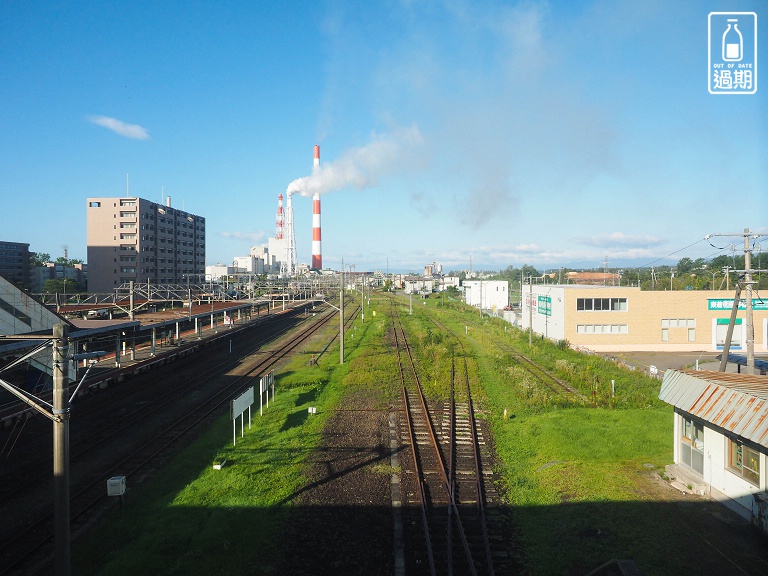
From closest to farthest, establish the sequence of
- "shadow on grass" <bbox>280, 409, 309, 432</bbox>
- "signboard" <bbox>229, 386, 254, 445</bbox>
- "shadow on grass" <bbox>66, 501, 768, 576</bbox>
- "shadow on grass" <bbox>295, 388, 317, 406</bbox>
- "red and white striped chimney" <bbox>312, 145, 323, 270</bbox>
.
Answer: "shadow on grass" <bbox>66, 501, 768, 576</bbox> < "signboard" <bbox>229, 386, 254, 445</bbox> < "shadow on grass" <bbox>280, 409, 309, 432</bbox> < "shadow on grass" <bbox>295, 388, 317, 406</bbox> < "red and white striped chimney" <bbox>312, 145, 323, 270</bbox>

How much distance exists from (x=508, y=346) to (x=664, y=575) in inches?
1001

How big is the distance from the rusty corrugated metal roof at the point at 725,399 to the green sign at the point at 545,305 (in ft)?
74.4

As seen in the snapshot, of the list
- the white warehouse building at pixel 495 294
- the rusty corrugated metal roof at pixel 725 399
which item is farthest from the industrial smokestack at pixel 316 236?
the rusty corrugated metal roof at pixel 725 399

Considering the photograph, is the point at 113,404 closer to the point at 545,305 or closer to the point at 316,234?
the point at 545,305

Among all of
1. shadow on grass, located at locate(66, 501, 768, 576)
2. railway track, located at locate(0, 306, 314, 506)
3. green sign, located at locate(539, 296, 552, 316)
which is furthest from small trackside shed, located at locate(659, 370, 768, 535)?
green sign, located at locate(539, 296, 552, 316)

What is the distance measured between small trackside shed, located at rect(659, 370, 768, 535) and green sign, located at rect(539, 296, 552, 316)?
75.7ft

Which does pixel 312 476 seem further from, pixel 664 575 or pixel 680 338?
pixel 680 338

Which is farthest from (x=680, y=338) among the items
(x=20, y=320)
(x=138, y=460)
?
(x=20, y=320)

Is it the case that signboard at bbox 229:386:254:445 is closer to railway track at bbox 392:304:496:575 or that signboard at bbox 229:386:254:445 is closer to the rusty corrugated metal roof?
railway track at bbox 392:304:496:575

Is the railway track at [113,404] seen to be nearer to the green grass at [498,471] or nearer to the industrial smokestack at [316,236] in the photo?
the green grass at [498,471]

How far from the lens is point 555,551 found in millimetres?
7613

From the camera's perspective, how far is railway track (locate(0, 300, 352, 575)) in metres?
7.80

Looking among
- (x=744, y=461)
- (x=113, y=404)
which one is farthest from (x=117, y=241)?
(x=744, y=461)

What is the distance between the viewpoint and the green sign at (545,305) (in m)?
34.0
